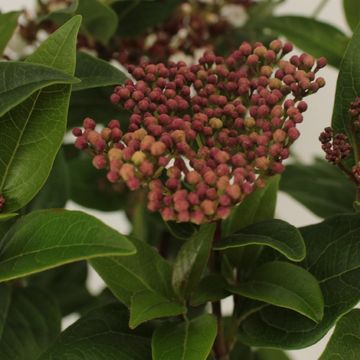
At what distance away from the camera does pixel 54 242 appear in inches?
19.1

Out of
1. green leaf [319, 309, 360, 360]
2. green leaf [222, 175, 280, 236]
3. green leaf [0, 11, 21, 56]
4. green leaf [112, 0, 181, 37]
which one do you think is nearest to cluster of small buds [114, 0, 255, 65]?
green leaf [112, 0, 181, 37]

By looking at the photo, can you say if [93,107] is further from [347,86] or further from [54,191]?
[347,86]

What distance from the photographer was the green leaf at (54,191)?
0.71m

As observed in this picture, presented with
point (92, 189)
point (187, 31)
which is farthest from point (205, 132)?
point (92, 189)

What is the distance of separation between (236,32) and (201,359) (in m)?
0.50

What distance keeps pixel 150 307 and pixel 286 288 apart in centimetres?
10

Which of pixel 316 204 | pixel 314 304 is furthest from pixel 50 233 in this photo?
pixel 316 204

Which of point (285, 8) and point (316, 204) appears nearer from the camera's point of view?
point (316, 204)

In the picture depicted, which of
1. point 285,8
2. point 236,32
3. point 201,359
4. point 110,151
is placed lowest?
point 201,359

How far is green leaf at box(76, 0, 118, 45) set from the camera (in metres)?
0.70

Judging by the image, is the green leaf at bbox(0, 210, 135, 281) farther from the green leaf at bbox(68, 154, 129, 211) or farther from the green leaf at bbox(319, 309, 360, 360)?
the green leaf at bbox(68, 154, 129, 211)

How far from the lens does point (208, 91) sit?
1.82 feet

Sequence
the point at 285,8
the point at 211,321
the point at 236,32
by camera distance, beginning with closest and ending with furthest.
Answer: the point at 211,321, the point at 236,32, the point at 285,8

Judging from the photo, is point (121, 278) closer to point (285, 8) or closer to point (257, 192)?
point (257, 192)
